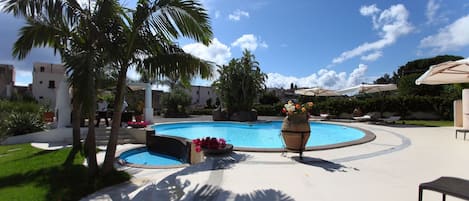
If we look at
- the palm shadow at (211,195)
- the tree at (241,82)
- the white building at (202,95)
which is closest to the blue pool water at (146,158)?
the palm shadow at (211,195)

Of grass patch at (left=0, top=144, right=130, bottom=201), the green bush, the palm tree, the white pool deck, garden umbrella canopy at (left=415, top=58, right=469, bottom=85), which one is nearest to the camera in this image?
the white pool deck

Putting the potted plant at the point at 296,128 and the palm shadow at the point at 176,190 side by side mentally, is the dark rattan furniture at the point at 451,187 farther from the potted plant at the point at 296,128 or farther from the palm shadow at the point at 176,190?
the potted plant at the point at 296,128

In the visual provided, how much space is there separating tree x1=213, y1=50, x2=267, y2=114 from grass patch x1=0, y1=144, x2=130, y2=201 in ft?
48.2

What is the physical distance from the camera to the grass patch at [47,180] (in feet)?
14.0

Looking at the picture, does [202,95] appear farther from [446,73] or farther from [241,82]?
[446,73]

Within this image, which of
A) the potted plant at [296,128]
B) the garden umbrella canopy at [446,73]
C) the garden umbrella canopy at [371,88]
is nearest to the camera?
the potted plant at [296,128]

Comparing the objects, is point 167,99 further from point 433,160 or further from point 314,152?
point 433,160

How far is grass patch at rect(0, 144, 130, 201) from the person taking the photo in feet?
14.0

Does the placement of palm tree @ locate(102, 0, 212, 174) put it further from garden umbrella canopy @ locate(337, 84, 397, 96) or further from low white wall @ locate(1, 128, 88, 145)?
garden umbrella canopy @ locate(337, 84, 397, 96)

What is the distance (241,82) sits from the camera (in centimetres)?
2105

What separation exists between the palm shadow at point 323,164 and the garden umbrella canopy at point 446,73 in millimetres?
4415

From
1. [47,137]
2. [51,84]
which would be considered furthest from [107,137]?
[51,84]

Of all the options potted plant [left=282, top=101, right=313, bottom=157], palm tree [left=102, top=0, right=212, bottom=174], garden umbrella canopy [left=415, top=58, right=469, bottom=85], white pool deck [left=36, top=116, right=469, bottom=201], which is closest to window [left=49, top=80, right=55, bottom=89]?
white pool deck [left=36, top=116, right=469, bottom=201]

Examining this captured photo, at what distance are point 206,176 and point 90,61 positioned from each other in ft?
8.83
